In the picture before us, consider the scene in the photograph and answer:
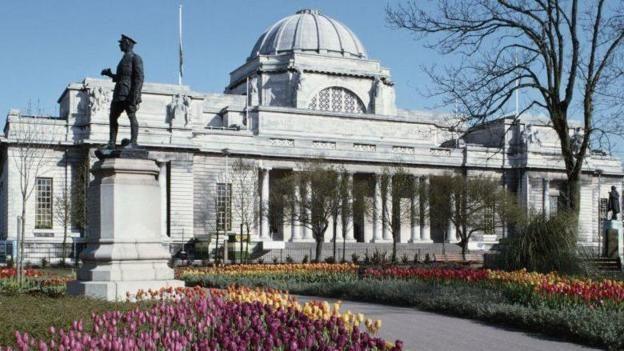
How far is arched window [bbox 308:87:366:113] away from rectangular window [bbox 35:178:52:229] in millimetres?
29652

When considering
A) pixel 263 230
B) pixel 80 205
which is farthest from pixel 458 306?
pixel 263 230

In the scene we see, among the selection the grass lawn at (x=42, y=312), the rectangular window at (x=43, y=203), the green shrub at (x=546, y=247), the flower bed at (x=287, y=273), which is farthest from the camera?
the rectangular window at (x=43, y=203)

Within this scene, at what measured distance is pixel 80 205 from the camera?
2388 inches

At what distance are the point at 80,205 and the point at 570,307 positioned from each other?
1962 inches

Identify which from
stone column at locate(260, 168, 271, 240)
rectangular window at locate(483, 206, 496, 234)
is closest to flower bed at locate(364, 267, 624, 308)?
rectangular window at locate(483, 206, 496, 234)

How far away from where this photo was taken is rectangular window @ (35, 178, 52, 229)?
219 ft

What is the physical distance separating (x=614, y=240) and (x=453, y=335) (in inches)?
898

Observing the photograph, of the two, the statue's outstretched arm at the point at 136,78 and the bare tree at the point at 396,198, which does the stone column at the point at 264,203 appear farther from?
the statue's outstretched arm at the point at 136,78

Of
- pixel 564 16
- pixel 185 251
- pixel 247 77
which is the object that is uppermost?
pixel 247 77

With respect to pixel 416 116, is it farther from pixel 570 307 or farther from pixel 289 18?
pixel 570 307

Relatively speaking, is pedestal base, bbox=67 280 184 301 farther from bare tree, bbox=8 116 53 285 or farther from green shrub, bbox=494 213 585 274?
bare tree, bbox=8 116 53 285

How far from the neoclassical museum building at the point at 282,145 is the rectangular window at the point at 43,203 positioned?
0.37 feet

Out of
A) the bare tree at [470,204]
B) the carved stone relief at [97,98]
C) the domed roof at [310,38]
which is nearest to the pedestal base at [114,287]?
the bare tree at [470,204]

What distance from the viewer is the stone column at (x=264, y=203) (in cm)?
7175
